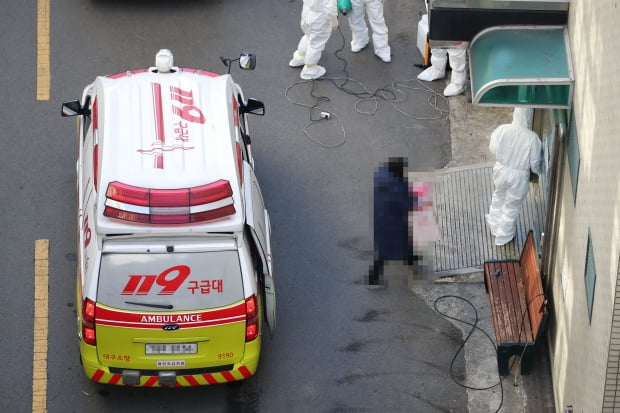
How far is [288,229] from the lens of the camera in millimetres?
13016

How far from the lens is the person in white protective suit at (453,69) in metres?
14.5

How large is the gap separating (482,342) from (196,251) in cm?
331

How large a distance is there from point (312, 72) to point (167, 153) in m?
4.57

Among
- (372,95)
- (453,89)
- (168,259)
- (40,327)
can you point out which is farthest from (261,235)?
(453,89)

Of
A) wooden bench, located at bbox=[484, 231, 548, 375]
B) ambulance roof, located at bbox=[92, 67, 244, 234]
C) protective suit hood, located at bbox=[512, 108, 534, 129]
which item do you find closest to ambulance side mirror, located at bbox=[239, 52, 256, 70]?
ambulance roof, located at bbox=[92, 67, 244, 234]

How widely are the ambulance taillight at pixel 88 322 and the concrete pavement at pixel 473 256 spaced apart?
3635mm

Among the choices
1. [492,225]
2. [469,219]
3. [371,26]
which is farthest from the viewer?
[371,26]

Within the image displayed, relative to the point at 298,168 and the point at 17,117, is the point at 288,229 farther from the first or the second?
the point at 17,117

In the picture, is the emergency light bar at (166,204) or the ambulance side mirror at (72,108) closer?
the emergency light bar at (166,204)

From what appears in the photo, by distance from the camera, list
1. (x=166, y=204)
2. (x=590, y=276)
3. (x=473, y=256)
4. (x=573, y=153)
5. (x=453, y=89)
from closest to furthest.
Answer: (x=590, y=276)
(x=166, y=204)
(x=573, y=153)
(x=473, y=256)
(x=453, y=89)

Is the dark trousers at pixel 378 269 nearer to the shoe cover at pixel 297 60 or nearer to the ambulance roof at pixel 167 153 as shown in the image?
the ambulance roof at pixel 167 153

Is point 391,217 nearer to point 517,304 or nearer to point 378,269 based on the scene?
point 378,269

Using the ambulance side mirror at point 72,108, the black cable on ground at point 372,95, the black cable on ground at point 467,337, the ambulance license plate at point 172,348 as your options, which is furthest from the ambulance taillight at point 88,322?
the black cable on ground at point 372,95

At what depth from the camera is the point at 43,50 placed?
1512 centimetres
